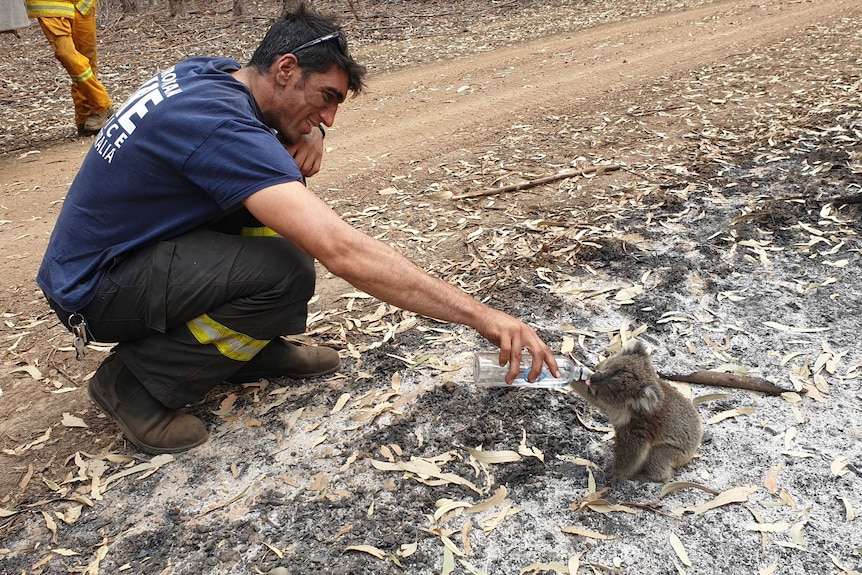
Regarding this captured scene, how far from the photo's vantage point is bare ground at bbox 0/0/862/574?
2.90 metres

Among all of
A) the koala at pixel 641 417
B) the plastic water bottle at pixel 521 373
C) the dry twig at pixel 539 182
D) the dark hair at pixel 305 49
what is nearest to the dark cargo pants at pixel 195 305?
the dark hair at pixel 305 49

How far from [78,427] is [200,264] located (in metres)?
1.33

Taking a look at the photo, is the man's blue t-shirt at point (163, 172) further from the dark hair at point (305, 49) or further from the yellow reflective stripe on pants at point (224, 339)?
the yellow reflective stripe on pants at point (224, 339)

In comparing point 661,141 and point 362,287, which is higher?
point 362,287

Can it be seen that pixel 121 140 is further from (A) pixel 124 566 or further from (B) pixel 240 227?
(A) pixel 124 566

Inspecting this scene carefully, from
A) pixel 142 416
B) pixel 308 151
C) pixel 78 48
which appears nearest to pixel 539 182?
pixel 308 151

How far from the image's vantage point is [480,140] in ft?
25.6

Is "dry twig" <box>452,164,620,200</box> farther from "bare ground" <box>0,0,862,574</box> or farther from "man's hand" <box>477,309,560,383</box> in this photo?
"man's hand" <box>477,309,560,383</box>

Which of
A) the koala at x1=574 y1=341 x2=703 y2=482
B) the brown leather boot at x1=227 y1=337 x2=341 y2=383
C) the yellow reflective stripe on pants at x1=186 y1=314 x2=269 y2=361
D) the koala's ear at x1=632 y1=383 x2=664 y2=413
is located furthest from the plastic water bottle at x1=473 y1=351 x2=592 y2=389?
the yellow reflective stripe on pants at x1=186 y1=314 x2=269 y2=361

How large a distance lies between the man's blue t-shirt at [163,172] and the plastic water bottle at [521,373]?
1.47 metres

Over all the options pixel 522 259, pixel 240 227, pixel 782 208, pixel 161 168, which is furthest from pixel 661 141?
pixel 161 168

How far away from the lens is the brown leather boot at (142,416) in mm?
3400

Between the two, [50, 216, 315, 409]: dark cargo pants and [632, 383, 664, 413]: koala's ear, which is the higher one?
[50, 216, 315, 409]: dark cargo pants

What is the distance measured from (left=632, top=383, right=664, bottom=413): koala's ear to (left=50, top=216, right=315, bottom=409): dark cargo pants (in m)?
1.76
